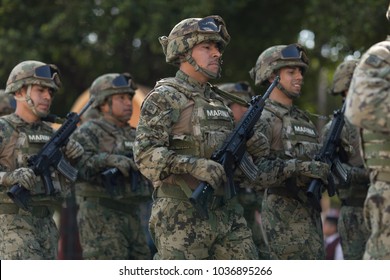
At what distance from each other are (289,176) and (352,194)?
1.78 metres

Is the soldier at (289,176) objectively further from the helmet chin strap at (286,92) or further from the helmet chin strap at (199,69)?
the helmet chin strap at (199,69)

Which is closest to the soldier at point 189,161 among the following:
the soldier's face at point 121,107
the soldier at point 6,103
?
the soldier's face at point 121,107

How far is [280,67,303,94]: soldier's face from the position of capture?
10242 millimetres

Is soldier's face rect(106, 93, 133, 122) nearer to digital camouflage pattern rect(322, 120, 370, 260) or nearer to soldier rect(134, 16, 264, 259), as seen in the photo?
digital camouflage pattern rect(322, 120, 370, 260)

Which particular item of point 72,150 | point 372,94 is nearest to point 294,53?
point 72,150

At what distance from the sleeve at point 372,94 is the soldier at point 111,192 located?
4570mm

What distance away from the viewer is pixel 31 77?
10.3 meters

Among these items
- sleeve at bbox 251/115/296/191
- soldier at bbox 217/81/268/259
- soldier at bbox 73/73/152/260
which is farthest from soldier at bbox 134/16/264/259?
soldier at bbox 73/73/152/260

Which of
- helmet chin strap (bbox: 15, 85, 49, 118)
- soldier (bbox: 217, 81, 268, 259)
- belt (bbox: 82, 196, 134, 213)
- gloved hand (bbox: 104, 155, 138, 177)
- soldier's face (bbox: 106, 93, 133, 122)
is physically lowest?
soldier (bbox: 217, 81, 268, 259)

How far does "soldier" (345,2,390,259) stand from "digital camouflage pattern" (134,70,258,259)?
149 centimetres

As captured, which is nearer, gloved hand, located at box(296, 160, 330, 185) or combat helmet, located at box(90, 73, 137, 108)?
gloved hand, located at box(296, 160, 330, 185)

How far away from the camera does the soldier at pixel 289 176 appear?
31.5 feet

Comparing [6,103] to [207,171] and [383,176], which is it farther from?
[383,176]
